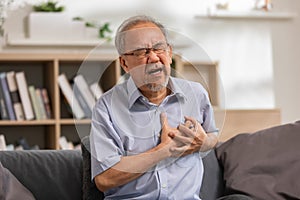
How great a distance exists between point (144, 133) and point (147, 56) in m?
0.25

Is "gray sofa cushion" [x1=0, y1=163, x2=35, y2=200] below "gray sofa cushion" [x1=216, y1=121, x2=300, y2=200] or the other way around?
the other way around

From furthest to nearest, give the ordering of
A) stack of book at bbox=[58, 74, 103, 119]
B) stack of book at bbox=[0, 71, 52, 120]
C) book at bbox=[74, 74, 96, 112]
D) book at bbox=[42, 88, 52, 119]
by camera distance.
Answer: book at bbox=[42, 88, 52, 119], stack of book at bbox=[0, 71, 52, 120], book at bbox=[74, 74, 96, 112], stack of book at bbox=[58, 74, 103, 119]

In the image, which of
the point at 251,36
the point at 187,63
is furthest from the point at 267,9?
the point at 187,63

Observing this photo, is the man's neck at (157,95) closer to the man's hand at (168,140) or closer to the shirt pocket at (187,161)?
the man's hand at (168,140)

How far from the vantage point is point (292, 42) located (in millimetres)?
5168

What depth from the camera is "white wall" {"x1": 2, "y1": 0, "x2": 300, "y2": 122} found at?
16.0ft

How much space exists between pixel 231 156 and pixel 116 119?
583 millimetres

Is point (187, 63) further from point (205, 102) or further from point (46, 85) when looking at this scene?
point (46, 85)

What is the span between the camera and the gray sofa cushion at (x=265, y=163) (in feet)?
7.90

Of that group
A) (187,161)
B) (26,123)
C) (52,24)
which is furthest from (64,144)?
(187,161)

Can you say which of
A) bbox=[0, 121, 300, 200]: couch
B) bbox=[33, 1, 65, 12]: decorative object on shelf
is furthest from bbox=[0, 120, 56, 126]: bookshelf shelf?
bbox=[0, 121, 300, 200]: couch

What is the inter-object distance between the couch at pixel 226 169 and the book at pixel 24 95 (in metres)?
1.80

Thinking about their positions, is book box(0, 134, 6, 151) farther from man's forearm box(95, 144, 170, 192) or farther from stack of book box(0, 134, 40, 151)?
man's forearm box(95, 144, 170, 192)

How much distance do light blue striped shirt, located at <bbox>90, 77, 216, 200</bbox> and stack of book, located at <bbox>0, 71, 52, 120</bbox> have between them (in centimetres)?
217
